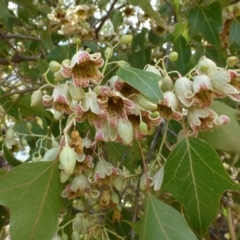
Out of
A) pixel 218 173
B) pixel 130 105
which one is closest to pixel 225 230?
pixel 218 173

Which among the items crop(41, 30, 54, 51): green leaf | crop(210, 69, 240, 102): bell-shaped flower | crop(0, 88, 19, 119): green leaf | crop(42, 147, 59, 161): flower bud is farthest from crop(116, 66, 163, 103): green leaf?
crop(41, 30, 54, 51): green leaf

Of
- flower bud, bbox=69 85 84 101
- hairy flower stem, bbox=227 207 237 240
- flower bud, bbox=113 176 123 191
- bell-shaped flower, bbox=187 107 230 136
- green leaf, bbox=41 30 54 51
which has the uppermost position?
flower bud, bbox=69 85 84 101

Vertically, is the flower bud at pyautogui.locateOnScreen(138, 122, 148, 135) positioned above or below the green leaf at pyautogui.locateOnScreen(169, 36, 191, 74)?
above

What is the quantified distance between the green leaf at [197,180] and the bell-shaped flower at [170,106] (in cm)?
10

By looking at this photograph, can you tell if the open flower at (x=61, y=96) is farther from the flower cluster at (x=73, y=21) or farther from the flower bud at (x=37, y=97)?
the flower cluster at (x=73, y=21)

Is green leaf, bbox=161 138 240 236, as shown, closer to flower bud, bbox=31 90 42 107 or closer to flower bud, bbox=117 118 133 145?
flower bud, bbox=117 118 133 145

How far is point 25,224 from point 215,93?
1.75 ft

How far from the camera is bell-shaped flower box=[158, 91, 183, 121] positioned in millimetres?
970

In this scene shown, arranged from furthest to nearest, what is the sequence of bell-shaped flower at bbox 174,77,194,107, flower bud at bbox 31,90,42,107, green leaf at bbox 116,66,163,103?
flower bud at bbox 31,90,42,107 → bell-shaped flower at bbox 174,77,194,107 → green leaf at bbox 116,66,163,103

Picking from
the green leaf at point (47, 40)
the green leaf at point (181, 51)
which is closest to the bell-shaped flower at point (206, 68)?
the green leaf at point (181, 51)

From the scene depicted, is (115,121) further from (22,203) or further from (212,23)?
(212,23)

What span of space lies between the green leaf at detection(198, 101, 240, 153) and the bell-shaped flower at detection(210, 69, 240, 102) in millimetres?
179

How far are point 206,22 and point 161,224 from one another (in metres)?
0.89

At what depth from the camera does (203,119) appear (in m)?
1.01
